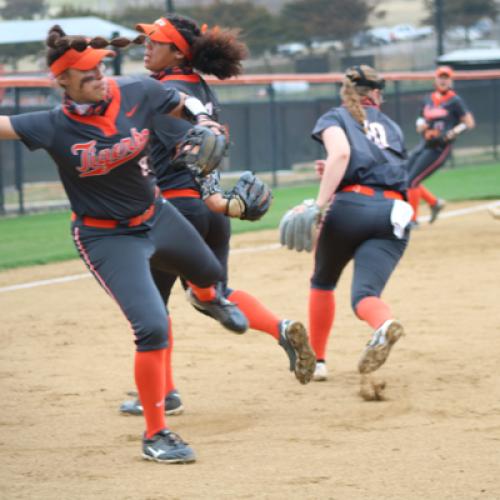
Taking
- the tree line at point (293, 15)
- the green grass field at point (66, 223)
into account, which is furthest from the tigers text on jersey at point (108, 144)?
the tree line at point (293, 15)

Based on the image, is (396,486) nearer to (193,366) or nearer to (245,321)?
Result: (245,321)

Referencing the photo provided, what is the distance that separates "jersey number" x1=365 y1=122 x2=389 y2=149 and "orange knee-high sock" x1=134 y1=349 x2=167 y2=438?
1.97 meters

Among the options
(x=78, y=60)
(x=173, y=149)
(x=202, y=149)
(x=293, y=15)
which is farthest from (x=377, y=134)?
(x=293, y=15)

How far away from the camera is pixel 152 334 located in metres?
4.90

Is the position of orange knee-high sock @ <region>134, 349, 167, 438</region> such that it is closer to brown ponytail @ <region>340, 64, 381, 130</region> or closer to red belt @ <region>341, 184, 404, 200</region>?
red belt @ <region>341, 184, 404, 200</region>

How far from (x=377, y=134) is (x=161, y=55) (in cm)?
133

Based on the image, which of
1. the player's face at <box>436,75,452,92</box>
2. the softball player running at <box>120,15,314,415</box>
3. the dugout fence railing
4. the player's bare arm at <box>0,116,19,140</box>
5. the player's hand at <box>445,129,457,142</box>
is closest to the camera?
the player's bare arm at <box>0,116,19,140</box>

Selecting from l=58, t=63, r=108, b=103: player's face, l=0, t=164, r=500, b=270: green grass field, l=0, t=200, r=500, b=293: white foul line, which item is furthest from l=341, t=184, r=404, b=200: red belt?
l=0, t=164, r=500, b=270: green grass field

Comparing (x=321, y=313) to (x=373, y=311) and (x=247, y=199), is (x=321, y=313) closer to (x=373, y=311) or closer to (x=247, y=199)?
(x=373, y=311)

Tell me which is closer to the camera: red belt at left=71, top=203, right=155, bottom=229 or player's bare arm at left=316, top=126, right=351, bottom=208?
red belt at left=71, top=203, right=155, bottom=229

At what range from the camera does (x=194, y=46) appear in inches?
227

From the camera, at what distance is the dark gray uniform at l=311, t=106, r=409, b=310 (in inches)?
241

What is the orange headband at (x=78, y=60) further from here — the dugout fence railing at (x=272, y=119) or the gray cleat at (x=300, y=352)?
the dugout fence railing at (x=272, y=119)

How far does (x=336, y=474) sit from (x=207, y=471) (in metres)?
0.55
